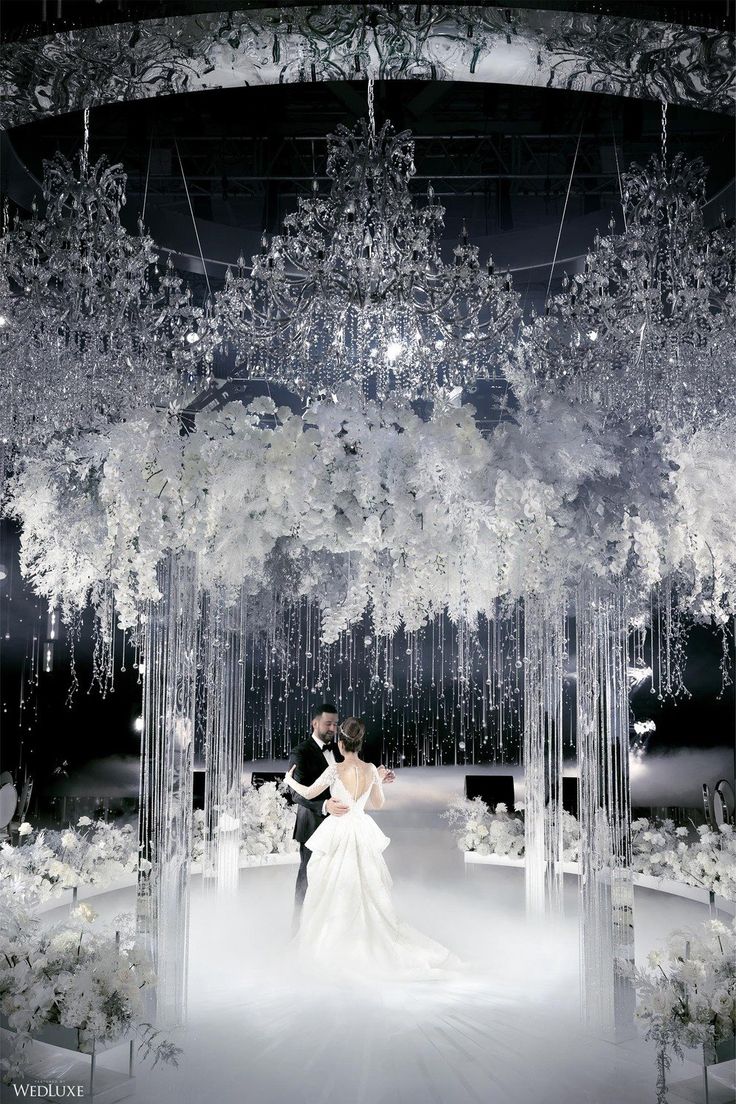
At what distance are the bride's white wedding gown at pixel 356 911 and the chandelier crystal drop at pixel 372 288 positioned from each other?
9.76 ft

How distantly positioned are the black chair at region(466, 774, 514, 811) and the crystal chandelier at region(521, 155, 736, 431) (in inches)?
307

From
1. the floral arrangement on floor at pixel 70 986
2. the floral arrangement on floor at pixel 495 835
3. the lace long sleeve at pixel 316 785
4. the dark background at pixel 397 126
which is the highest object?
the dark background at pixel 397 126

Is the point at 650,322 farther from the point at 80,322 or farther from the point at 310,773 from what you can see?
the point at 310,773

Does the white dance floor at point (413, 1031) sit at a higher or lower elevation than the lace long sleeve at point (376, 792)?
lower

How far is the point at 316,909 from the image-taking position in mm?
5695

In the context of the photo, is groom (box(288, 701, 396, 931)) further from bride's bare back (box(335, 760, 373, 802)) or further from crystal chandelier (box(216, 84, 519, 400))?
crystal chandelier (box(216, 84, 519, 400))

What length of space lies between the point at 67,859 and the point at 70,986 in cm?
345

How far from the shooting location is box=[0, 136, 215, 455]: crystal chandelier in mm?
4559

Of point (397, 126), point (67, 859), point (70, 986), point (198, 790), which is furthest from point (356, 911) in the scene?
point (198, 790)

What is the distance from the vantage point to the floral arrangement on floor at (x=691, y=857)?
6.73m

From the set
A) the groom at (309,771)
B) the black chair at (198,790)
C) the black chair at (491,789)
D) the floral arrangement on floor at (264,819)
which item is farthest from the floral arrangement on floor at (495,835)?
the groom at (309,771)

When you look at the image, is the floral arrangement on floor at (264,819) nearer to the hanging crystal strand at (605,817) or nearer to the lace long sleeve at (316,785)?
the lace long sleeve at (316,785)

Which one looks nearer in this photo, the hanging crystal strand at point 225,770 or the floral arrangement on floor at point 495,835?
the hanging crystal strand at point 225,770

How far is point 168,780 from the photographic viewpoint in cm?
442
